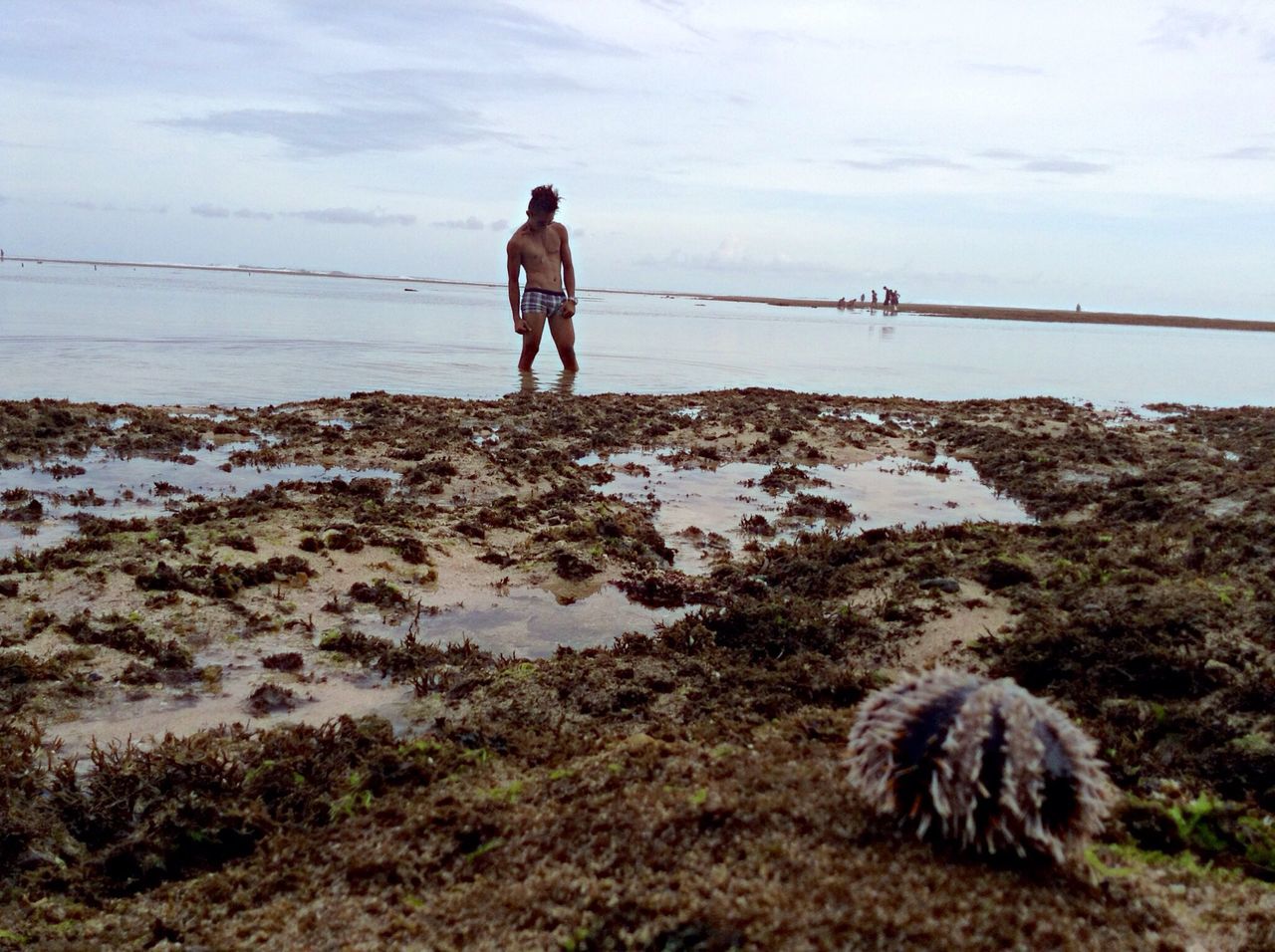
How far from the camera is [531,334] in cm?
1694

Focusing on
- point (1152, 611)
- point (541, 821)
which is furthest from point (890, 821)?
point (1152, 611)

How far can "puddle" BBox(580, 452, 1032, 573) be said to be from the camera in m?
7.70

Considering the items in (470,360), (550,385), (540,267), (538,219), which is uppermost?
(538,219)

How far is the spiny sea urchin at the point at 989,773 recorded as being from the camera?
2.37 m

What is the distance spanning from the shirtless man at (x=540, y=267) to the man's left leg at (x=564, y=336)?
0.37 feet

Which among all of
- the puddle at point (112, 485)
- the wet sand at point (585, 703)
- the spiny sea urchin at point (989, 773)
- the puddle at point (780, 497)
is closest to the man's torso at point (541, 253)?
the puddle at point (780, 497)

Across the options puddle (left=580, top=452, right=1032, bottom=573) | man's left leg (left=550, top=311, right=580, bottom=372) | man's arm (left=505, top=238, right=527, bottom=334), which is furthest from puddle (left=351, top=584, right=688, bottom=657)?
man's left leg (left=550, top=311, right=580, bottom=372)

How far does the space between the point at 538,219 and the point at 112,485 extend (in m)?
9.25

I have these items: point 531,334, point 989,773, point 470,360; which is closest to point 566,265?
point 531,334

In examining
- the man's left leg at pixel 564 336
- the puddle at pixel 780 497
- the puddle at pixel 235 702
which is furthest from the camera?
the man's left leg at pixel 564 336

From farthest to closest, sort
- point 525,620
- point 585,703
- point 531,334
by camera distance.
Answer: point 531,334, point 525,620, point 585,703

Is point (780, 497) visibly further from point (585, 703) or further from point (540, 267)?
point (540, 267)

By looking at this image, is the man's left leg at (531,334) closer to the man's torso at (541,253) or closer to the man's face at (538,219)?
the man's torso at (541,253)

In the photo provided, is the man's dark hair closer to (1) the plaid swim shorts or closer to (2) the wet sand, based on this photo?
(1) the plaid swim shorts
